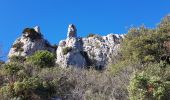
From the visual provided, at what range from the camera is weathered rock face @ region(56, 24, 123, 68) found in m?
42.2

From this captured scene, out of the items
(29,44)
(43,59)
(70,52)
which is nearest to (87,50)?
(70,52)

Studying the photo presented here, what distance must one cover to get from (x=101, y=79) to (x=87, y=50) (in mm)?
20565

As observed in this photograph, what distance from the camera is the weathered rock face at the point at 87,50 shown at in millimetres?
42250

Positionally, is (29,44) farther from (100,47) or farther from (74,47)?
(100,47)

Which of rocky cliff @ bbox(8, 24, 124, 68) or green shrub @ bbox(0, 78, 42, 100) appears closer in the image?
green shrub @ bbox(0, 78, 42, 100)

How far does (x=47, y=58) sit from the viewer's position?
1318 inches

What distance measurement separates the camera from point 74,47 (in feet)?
145

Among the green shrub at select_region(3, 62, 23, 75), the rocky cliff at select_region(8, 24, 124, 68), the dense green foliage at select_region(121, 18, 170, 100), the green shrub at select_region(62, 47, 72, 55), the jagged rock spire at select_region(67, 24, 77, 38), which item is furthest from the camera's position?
the jagged rock spire at select_region(67, 24, 77, 38)

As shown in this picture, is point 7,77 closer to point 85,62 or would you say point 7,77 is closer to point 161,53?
point 161,53

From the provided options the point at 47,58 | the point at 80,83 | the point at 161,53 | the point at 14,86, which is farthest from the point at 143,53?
the point at 14,86

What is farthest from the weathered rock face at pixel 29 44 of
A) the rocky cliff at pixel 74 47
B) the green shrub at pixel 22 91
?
the green shrub at pixel 22 91

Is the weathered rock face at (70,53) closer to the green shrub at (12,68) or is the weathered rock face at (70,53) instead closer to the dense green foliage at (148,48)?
the dense green foliage at (148,48)

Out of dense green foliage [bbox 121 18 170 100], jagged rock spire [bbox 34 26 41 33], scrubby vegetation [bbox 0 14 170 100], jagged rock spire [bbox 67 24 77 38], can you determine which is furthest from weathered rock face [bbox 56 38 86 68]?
scrubby vegetation [bbox 0 14 170 100]

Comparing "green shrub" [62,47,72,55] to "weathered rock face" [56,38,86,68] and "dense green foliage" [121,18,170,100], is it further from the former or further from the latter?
"dense green foliage" [121,18,170,100]
